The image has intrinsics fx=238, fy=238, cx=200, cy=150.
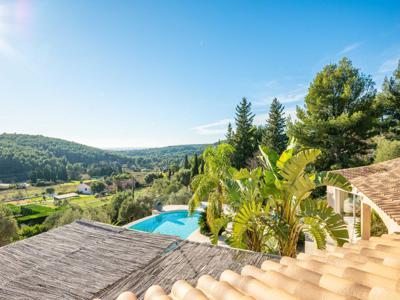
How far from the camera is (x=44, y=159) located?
6347cm

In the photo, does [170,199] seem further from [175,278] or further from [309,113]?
[175,278]

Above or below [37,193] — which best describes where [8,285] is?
above

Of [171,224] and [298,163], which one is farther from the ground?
[298,163]

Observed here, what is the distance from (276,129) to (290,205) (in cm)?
2656

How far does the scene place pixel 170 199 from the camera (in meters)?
23.9

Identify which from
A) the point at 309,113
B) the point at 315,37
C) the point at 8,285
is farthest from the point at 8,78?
the point at 309,113

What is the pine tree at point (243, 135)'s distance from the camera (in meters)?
32.9

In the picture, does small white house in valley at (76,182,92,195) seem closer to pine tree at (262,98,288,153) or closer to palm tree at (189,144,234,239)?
pine tree at (262,98,288,153)

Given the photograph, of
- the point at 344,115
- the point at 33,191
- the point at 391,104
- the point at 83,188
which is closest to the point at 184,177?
the point at 344,115

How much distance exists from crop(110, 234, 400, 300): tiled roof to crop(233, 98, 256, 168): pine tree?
30479 mm

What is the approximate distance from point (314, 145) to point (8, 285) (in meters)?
20.8

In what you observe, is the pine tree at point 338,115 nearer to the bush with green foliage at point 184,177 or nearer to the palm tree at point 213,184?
the palm tree at point 213,184

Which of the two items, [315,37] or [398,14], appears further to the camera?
[315,37]

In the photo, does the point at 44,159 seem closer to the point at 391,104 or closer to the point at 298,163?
the point at 391,104
